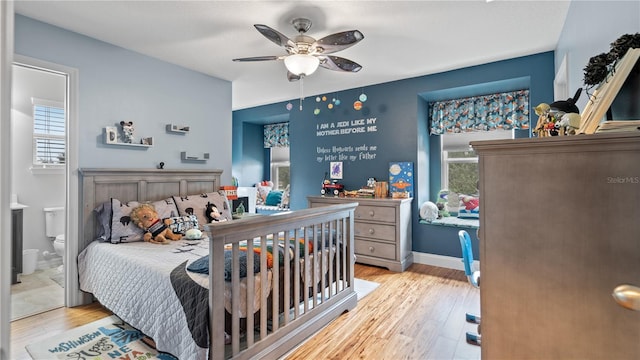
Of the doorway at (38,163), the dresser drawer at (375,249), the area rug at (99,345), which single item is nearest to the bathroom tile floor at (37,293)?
the doorway at (38,163)

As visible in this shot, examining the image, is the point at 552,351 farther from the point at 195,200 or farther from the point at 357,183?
the point at 357,183

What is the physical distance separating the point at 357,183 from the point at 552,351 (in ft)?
11.8

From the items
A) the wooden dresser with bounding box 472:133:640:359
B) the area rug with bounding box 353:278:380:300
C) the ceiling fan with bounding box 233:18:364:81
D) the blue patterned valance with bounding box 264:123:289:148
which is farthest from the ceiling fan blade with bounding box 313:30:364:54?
the blue patterned valance with bounding box 264:123:289:148

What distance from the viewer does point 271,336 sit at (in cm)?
193

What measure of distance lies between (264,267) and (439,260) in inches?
109

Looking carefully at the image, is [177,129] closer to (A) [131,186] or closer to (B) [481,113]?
(A) [131,186]

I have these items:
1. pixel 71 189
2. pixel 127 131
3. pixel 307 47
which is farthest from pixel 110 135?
pixel 307 47

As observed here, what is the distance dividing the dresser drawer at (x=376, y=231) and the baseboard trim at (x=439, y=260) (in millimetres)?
562

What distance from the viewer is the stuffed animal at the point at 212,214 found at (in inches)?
127

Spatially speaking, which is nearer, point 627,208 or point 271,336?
point 627,208

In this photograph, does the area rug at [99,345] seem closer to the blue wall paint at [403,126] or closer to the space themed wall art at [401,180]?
the space themed wall art at [401,180]

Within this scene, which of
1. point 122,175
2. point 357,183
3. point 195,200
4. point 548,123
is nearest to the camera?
point 548,123

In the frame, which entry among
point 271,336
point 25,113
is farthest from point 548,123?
point 25,113

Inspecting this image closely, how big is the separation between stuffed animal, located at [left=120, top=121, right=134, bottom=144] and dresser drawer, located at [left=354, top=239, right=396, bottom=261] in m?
2.78
